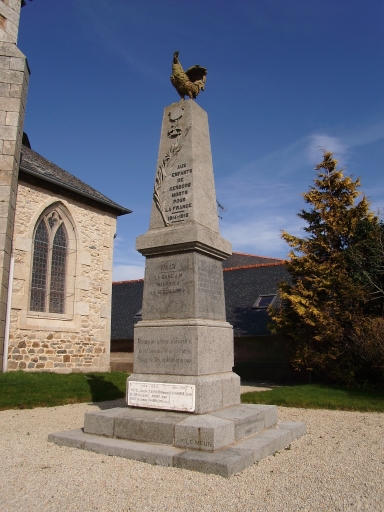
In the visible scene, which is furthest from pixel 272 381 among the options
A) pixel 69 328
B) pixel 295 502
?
pixel 295 502

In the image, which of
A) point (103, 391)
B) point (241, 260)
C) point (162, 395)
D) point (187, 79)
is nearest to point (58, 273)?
point (103, 391)

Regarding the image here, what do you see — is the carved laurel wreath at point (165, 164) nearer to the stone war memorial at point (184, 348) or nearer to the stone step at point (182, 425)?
the stone war memorial at point (184, 348)

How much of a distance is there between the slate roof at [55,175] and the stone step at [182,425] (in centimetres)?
936

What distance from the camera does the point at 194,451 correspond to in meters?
4.30

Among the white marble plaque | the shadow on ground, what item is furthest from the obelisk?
the shadow on ground

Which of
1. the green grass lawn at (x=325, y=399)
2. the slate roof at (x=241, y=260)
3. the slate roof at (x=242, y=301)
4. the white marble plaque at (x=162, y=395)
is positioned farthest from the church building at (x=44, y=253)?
the slate roof at (x=241, y=260)

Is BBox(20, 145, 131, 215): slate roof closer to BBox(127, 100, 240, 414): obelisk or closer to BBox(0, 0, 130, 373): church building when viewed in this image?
BBox(0, 0, 130, 373): church building

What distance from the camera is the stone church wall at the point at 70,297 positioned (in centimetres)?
1236

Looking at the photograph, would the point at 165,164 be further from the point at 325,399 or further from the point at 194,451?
the point at 325,399

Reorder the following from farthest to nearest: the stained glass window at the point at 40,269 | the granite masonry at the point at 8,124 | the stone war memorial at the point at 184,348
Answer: the stained glass window at the point at 40,269 → the granite masonry at the point at 8,124 → the stone war memorial at the point at 184,348

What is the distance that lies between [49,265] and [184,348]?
9644mm

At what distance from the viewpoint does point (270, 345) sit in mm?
15102

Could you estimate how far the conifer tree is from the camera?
39.1ft

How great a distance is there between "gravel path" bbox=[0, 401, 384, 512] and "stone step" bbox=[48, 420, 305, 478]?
0.28 feet
